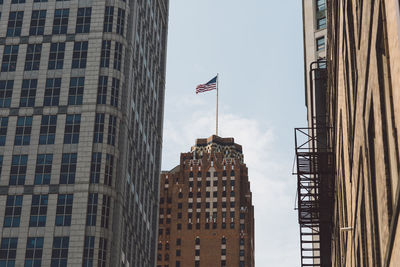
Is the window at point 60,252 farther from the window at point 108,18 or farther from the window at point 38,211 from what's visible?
the window at point 108,18

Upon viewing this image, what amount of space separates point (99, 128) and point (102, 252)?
1524cm

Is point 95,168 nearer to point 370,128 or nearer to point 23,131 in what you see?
point 23,131

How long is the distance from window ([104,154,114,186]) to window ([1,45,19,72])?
17824mm

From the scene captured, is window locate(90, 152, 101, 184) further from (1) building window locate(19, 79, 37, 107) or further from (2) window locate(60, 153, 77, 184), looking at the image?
(1) building window locate(19, 79, 37, 107)

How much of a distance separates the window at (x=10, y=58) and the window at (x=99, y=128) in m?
13.6

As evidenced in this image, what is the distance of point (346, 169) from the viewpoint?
27250 mm

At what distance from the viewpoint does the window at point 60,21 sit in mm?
98438

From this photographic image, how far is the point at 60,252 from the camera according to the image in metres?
83.8

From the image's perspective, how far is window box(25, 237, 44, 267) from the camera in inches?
3280

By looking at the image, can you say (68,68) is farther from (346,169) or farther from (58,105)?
(346,169)

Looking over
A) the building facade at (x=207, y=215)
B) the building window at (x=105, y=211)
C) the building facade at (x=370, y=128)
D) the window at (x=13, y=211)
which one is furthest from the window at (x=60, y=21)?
the building facade at (x=207, y=215)

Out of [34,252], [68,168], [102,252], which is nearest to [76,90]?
[68,168]

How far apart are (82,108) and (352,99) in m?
73.0

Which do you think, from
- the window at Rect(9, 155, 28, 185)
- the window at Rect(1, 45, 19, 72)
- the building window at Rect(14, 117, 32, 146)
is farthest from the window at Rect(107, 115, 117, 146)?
the window at Rect(1, 45, 19, 72)
